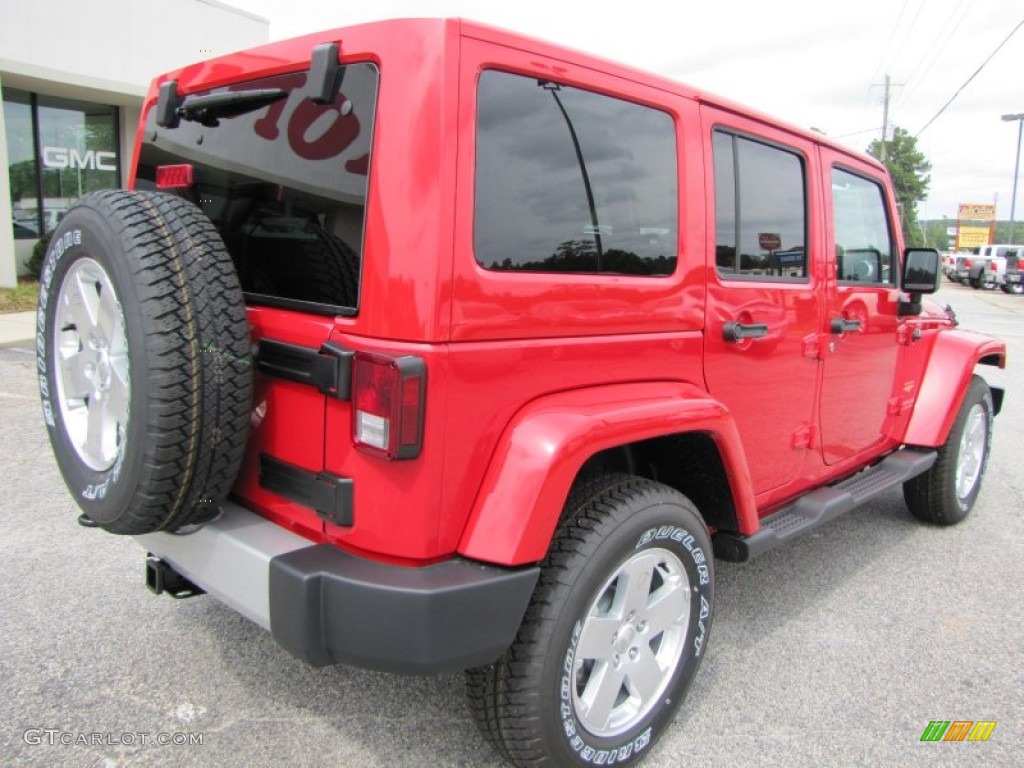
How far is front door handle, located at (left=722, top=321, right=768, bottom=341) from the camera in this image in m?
2.59

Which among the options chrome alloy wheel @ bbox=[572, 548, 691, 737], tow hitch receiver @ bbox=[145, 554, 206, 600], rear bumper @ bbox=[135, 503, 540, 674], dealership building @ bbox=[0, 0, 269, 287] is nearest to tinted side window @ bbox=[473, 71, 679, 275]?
rear bumper @ bbox=[135, 503, 540, 674]

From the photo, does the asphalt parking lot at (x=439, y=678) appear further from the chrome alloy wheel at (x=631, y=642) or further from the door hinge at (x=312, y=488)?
the door hinge at (x=312, y=488)

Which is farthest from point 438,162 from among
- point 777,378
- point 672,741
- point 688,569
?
point 672,741

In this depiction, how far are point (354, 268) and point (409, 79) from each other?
1.52 feet

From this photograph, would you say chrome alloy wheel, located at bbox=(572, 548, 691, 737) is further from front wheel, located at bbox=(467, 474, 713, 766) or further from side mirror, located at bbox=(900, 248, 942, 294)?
side mirror, located at bbox=(900, 248, 942, 294)

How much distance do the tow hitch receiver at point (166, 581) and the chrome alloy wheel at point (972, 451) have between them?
398cm

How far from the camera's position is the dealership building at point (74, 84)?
477 inches

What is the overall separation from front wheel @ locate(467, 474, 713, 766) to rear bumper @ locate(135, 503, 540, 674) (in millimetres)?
135

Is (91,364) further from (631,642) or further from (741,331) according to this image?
(741,331)

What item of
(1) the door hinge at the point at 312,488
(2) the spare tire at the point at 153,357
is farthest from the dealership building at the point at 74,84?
(1) the door hinge at the point at 312,488

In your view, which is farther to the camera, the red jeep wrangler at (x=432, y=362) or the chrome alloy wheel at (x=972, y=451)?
the chrome alloy wheel at (x=972, y=451)

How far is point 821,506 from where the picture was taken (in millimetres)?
3139

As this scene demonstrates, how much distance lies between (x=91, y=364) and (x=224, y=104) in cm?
85

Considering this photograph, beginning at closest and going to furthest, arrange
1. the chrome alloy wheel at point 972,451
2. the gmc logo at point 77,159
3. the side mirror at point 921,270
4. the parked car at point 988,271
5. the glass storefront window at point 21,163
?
the side mirror at point 921,270, the chrome alloy wheel at point 972,451, the glass storefront window at point 21,163, the gmc logo at point 77,159, the parked car at point 988,271
